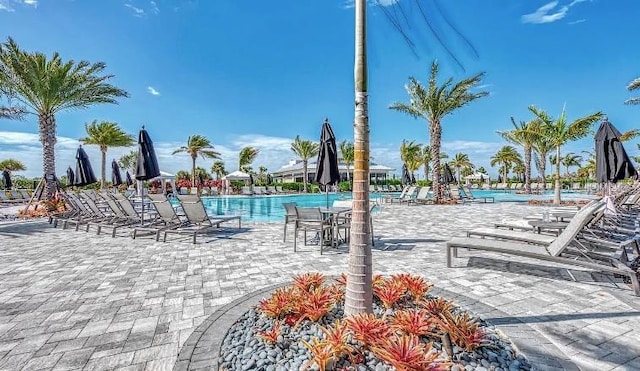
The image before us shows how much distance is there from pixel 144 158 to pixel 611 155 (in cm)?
1333

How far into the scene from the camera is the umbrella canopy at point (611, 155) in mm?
8523

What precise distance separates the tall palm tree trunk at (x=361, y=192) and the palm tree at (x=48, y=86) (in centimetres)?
1705

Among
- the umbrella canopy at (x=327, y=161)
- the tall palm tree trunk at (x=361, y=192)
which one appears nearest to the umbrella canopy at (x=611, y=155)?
the umbrella canopy at (x=327, y=161)

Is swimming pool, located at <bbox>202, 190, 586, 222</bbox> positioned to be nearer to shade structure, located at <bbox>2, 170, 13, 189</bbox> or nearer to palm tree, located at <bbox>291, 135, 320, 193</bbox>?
palm tree, located at <bbox>291, 135, 320, 193</bbox>

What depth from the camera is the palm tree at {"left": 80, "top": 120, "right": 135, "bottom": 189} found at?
26609 millimetres

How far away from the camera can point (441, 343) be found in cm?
227

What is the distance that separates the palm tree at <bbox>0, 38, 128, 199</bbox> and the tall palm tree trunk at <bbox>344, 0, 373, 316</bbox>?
1705 centimetres

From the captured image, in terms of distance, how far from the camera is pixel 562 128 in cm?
1758

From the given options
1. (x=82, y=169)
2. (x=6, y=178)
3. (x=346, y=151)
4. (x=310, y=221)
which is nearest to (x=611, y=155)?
(x=310, y=221)

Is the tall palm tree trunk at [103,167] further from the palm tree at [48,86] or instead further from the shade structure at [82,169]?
the shade structure at [82,169]

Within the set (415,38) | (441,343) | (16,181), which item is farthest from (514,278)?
(16,181)

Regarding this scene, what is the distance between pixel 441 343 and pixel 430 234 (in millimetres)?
5990

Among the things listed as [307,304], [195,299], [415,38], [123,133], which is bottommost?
[195,299]

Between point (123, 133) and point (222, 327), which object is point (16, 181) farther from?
point (222, 327)
